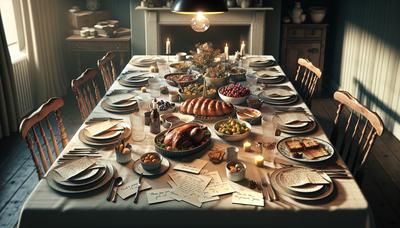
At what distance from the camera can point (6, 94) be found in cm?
413

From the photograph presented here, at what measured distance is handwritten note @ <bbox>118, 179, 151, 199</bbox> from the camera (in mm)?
1770

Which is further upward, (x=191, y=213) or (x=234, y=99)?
(x=234, y=99)

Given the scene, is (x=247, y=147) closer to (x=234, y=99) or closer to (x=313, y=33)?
(x=234, y=99)

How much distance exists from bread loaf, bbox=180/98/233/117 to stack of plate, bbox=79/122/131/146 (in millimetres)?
410

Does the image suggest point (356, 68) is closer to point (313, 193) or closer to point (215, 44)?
point (215, 44)

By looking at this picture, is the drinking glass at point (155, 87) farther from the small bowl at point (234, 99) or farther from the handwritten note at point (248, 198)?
the handwritten note at point (248, 198)

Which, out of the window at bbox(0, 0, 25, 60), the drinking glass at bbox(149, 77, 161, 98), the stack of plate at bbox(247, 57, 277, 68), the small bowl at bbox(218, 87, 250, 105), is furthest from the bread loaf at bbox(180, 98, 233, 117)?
the window at bbox(0, 0, 25, 60)

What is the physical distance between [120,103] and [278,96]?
109 cm

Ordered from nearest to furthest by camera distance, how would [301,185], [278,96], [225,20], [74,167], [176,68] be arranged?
[301,185]
[74,167]
[278,96]
[176,68]
[225,20]

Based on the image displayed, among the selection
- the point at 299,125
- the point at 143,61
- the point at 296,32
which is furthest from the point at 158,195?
the point at 296,32

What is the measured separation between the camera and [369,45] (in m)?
4.71

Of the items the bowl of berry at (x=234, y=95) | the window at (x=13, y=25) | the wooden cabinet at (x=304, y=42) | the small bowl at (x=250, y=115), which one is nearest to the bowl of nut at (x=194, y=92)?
the bowl of berry at (x=234, y=95)

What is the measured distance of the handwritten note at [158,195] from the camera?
1727 millimetres

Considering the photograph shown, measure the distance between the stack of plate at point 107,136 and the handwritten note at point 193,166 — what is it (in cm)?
44
